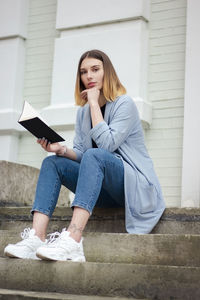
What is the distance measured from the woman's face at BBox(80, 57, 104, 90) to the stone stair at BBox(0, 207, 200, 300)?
81cm

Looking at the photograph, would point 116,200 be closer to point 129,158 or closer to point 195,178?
point 129,158

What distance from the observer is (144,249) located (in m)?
3.06

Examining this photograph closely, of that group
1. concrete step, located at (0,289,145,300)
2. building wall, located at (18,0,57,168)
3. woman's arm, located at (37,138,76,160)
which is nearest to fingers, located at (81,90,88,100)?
woman's arm, located at (37,138,76,160)

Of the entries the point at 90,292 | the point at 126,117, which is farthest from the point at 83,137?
the point at 90,292

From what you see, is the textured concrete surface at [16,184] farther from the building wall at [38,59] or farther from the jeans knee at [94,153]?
the jeans knee at [94,153]

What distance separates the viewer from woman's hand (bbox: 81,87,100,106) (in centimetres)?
351

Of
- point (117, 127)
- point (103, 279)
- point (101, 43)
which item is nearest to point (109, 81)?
point (117, 127)

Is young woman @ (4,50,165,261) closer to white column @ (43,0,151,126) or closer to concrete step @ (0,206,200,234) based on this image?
concrete step @ (0,206,200,234)

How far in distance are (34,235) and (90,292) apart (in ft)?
1.71

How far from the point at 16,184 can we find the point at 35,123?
130cm

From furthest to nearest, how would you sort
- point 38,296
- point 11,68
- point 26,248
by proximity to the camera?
point 11,68
point 26,248
point 38,296

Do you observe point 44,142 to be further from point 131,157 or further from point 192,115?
point 192,115

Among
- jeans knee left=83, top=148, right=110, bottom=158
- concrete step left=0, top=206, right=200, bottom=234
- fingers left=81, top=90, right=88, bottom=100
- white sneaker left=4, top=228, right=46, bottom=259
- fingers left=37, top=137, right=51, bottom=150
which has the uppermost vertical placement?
fingers left=81, top=90, right=88, bottom=100

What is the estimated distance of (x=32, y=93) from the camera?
5.72 m
